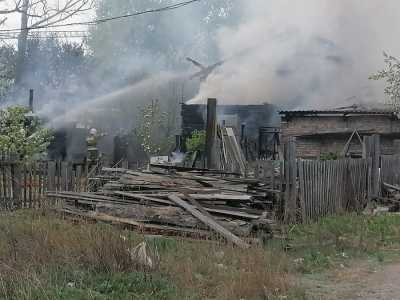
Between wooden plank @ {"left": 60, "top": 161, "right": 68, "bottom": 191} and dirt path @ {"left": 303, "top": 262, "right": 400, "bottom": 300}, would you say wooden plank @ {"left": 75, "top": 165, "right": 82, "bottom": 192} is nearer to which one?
wooden plank @ {"left": 60, "top": 161, "right": 68, "bottom": 191}

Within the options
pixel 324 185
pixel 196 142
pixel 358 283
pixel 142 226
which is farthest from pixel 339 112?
pixel 358 283

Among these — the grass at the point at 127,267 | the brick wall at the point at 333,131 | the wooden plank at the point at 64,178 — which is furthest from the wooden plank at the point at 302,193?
the brick wall at the point at 333,131

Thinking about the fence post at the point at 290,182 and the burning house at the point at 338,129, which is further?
the burning house at the point at 338,129

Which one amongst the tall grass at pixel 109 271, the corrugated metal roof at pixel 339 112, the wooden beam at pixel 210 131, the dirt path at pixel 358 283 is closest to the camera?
the tall grass at pixel 109 271

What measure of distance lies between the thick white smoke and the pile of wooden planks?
1461 centimetres

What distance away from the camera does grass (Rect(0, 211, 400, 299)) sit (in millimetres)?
5227

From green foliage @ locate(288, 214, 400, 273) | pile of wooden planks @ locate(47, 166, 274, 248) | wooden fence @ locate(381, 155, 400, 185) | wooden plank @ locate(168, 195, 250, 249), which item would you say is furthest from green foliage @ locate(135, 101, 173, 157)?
wooden plank @ locate(168, 195, 250, 249)

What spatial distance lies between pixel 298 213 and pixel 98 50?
3070 cm

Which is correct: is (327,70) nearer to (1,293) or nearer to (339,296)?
(339,296)

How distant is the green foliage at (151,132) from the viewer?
1113 inches

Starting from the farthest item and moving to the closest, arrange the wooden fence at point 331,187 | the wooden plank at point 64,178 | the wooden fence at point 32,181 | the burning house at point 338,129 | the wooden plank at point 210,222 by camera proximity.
→ 1. the burning house at point 338,129
2. the wooden plank at point 64,178
3. the wooden fence at point 32,181
4. the wooden fence at point 331,187
5. the wooden plank at point 210,222

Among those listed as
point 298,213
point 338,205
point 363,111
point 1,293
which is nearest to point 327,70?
point 363,111

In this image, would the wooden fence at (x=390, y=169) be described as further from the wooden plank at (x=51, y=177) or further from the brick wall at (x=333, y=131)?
the wooden plank at (x=51, y=177)

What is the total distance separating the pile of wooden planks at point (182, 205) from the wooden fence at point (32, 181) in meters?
1.40
